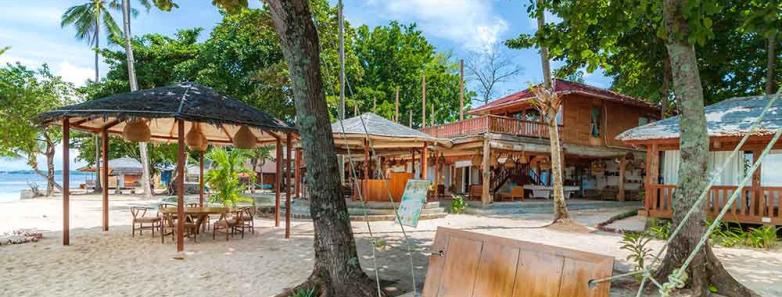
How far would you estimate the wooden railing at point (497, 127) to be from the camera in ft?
53.2

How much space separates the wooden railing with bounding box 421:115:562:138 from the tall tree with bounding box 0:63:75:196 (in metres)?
16.6

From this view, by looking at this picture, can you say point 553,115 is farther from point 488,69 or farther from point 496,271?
point 488,69

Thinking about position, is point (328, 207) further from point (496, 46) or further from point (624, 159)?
point (496, 46)

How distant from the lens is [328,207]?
467 centimetres

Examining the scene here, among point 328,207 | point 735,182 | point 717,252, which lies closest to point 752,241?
point 717,252

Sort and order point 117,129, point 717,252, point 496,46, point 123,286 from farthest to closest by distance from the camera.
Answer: point 496,46 < point 117,129 < point 717,252 < point 123,286

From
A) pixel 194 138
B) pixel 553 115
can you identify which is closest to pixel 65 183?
pixel 194 138

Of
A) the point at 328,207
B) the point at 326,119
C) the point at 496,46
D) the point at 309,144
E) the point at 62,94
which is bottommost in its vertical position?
the point at 328,207

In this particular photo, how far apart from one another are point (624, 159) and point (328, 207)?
18.3m

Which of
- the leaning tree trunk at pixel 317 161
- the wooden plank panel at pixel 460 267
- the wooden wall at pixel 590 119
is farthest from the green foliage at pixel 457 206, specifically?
the wooden plank panel at pixel 460 267

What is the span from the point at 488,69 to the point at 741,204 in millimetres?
27512

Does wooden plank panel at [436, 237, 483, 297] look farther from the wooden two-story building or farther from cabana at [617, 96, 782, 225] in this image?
the wooden two-story building

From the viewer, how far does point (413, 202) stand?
5.71 meters

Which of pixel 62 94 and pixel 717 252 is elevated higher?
pixel 62 94
